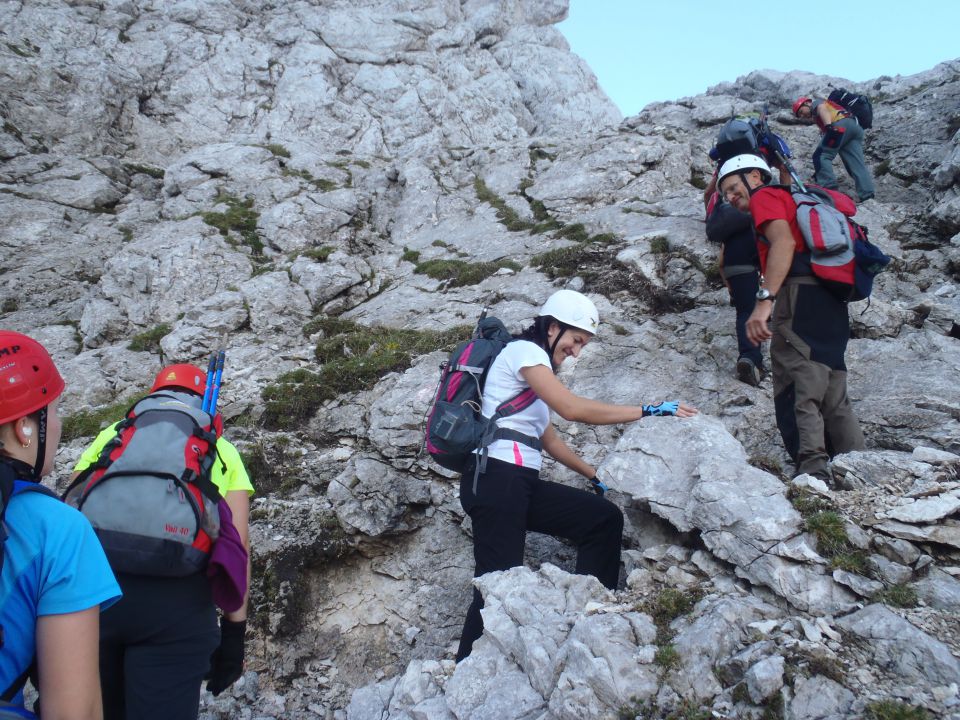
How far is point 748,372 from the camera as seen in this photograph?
8.67m

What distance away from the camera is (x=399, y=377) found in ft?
32.1

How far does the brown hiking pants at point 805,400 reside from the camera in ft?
20.0

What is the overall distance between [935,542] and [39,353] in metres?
6.36

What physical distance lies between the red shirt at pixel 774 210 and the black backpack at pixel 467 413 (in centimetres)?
337

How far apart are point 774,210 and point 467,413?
13.8ft

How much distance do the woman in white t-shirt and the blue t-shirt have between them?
10.6 feet

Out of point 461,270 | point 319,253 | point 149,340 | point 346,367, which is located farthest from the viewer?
point 319,253

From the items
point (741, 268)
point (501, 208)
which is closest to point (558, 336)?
point (741, 268)

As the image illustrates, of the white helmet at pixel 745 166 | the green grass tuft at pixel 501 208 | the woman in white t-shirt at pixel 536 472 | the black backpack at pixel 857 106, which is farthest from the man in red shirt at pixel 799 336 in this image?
the green grass tuft at pixel 501 208

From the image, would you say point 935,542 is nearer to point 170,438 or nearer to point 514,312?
point 170,438

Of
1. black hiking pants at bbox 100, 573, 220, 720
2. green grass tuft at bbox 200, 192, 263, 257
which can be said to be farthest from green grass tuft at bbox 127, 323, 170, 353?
black hiking pants at bbox 100, 573, 220, 720

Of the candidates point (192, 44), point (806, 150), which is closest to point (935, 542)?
point (806, 150)

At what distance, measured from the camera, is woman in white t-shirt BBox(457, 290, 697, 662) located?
16.9 feet

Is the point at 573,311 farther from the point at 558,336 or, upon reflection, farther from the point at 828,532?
the point at 828,532
